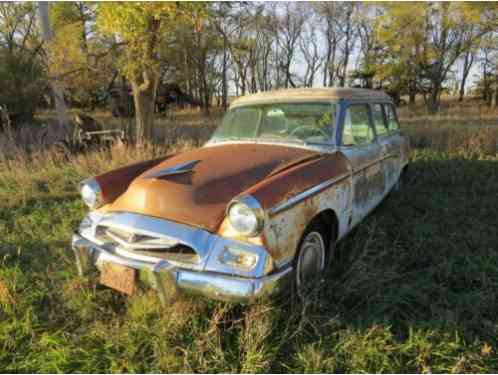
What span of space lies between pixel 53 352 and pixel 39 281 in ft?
3.17

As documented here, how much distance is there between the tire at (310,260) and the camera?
240 centimetres

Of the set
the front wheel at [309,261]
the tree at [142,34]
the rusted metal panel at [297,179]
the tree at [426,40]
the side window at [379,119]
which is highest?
the tree at [426,40]

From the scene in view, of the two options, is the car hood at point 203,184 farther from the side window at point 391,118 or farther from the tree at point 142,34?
the tree at point 142,34

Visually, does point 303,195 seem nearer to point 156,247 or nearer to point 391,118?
point 156,247

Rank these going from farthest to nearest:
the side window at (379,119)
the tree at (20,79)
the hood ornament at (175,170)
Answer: the tree at (20,79)
the side window at (379,119)
the hood ornament at (175,170)

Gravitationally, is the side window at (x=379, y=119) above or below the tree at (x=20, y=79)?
below

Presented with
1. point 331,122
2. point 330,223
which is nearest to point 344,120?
point 331,122

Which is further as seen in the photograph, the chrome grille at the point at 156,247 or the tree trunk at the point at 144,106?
the tree trunk at the point at 144,106

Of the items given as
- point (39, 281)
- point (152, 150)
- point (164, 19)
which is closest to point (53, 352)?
point (39, 281)

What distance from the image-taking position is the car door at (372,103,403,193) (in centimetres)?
395

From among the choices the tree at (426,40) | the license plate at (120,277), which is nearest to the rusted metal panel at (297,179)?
the license plate at (120,277)

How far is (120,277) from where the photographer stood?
2.20 metres

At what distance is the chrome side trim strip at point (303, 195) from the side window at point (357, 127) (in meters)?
0.57

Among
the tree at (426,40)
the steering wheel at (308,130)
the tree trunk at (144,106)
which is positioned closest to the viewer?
the steering wheel at (308,130)
